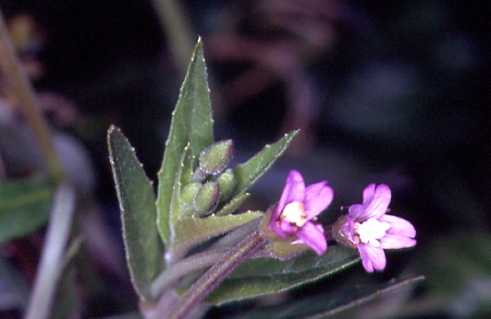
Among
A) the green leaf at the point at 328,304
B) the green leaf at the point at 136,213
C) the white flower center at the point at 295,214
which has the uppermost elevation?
the white flower center at the point at 295,214

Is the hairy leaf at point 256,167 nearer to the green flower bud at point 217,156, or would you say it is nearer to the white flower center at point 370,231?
the green flower bud at point 217,156

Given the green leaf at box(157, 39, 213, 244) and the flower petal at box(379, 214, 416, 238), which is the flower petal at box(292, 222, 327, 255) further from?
the green leaf at box(157, 39, 213, 244)

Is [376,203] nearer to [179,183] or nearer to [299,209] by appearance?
[299,209]

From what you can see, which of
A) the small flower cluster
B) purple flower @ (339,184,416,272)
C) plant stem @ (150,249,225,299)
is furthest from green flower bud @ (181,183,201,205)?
purple flower @ (339,184,416,272)

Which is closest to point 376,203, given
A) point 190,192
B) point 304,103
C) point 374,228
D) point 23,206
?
point 374,228

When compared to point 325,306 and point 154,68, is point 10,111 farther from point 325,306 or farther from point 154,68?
point 325,306

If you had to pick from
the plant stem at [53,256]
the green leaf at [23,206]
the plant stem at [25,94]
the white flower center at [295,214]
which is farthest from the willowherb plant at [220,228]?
the plant stem at [25,94]

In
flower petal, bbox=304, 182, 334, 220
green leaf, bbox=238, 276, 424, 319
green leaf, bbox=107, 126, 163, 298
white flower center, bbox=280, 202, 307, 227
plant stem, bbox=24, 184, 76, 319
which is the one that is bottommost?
plant stem, bbox=24, 184, 76, 319
